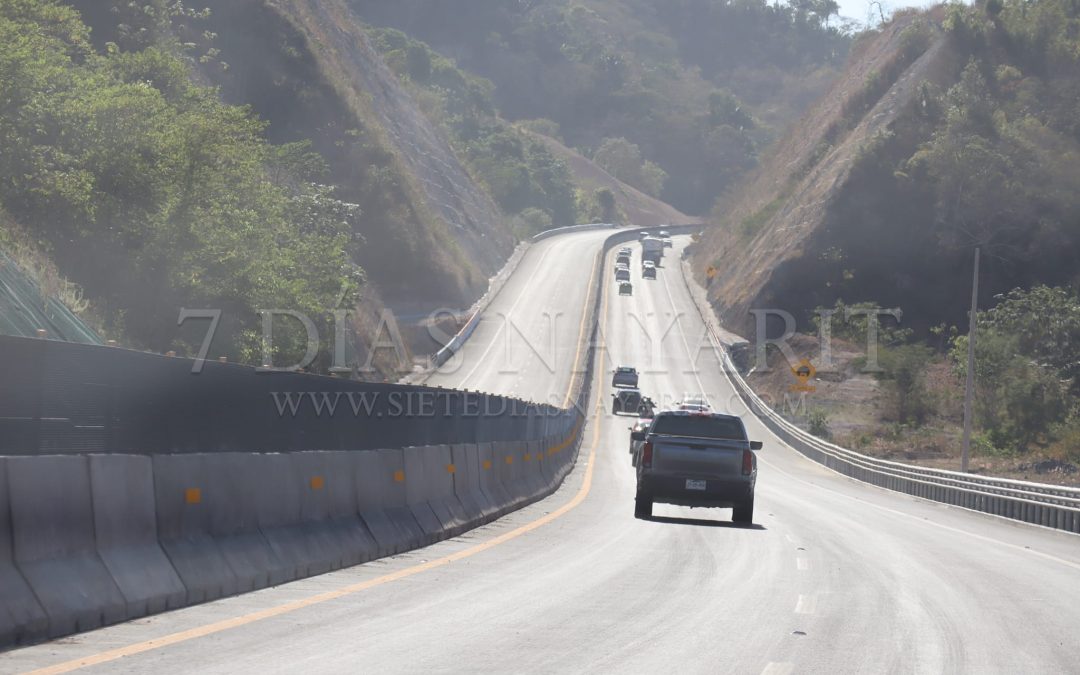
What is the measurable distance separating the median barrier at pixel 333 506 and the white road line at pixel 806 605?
4.33m

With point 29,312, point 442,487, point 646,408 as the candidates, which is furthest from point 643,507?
point 646,408

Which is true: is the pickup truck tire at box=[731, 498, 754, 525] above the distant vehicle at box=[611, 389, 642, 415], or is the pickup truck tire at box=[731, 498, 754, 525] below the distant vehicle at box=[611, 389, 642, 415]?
below

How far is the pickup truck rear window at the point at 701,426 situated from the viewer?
22.6 metres

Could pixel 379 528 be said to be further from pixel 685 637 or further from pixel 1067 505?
pixel 1067 505

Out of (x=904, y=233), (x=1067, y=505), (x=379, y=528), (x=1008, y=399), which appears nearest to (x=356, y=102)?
(x=904, y=233)

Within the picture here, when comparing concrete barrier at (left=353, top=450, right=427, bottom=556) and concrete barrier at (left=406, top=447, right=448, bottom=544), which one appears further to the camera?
concrete barrier at (left=406, top=447, right=448, bottom=544)

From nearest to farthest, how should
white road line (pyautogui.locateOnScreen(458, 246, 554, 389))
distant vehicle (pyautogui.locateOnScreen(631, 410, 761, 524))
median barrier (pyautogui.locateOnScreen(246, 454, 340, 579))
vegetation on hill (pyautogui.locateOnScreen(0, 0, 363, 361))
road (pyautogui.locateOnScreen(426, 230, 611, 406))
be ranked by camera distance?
median barrier (pyautogui.locateOnScreen(246, 454, 340, 579)) → distant vehicle (pyautogui.locateOnScreen(631, 410, 761, 524)) → vegetation on hill (pyautogui.locateOnScreen(0, 0, 363, 361)) → road (pyautogui.locateOnScreen(426, 230, 611, 406)) → white road line (pyautogui.locateOnScreen(458, 246, 554, 389))

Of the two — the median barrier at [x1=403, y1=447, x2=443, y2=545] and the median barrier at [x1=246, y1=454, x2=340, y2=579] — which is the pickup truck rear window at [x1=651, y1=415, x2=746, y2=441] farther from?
the median barrier at [x1=246, y1=454, x2=340, y2=579]

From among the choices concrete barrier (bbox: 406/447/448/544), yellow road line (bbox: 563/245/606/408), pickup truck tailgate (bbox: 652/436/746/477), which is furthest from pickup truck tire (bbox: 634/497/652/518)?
yellow road line (bbox: 563/245/606/408)

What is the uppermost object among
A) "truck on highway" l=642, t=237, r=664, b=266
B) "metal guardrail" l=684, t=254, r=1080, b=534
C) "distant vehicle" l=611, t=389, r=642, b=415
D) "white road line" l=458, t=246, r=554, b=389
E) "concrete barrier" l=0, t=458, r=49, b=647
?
"truck on highway" l=642, t=237, r=664, b=266

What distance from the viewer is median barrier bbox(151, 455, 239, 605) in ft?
33.2

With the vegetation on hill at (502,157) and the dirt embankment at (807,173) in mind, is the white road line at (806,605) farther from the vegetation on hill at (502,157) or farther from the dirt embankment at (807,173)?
the vegetation on hill at (502,157)

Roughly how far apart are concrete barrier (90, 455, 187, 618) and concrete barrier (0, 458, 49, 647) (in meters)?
0.88

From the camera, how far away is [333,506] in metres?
13.4
